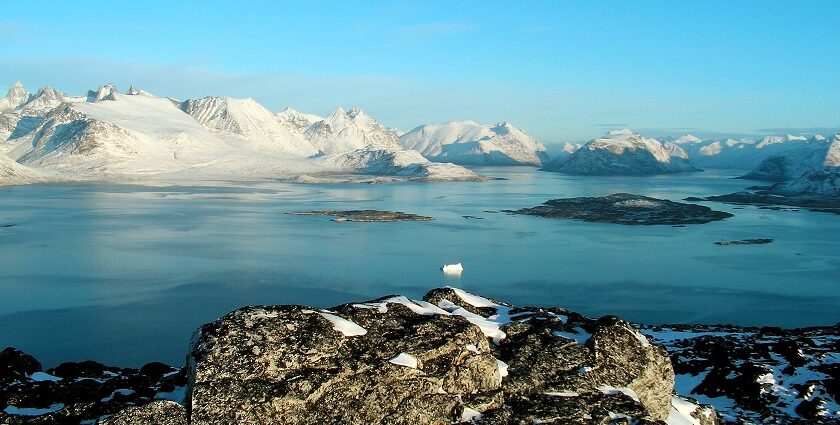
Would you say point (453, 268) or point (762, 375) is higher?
point (762, 375)

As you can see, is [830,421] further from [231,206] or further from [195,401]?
[231,206]

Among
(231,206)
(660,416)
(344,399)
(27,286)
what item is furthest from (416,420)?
(231,206)

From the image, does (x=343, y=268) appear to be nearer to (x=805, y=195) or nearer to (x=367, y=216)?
(x=367, y=216)

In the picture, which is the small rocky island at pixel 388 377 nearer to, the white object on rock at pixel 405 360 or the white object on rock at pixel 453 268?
the white object on rock at pixel 405 360

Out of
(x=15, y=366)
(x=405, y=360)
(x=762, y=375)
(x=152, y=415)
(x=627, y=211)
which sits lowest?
(x=627, y=211)

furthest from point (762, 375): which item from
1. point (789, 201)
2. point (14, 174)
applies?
point (14, 174)

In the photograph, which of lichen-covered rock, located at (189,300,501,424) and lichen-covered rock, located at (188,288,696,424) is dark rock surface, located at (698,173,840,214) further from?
lichen-covered rock, located at (189,300,501,424)

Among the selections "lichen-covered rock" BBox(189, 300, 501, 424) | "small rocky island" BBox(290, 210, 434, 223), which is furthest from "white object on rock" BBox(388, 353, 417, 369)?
"small rocky island" BBox(290, 210, 434, 223)
